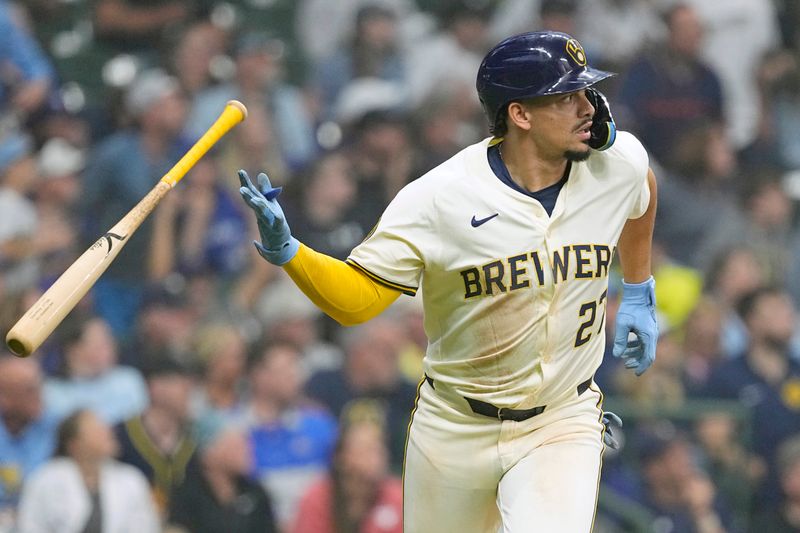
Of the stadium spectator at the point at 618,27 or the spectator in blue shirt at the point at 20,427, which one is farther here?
the stadium spectator at the point at 618,27

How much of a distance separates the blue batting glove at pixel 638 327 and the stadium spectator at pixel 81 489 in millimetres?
3120

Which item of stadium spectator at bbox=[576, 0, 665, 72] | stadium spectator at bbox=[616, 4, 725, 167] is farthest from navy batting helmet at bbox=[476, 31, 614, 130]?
stadium spectator at bbox=[576, 0, 665, 72]

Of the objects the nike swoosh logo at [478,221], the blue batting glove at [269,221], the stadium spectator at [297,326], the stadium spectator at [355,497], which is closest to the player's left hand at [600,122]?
the nike swoosh logo at [478,221]

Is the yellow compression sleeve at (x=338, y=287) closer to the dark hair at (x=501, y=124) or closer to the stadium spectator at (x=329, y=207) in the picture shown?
the dark hair at (x=501, y=124)

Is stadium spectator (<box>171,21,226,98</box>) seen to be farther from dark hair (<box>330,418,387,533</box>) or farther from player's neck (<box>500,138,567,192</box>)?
player's neck (<box>500,138,567,192</box>)

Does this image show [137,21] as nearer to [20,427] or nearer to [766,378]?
[20,427]

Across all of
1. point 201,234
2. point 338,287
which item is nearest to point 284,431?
point 201,234

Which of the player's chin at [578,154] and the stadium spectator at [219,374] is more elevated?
the player's chin at [578,154]

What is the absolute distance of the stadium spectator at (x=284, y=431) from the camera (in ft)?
22.9

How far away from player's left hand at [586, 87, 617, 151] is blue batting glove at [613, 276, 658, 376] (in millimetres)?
651

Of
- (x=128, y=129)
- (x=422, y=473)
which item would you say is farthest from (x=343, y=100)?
(x=422, y=473)

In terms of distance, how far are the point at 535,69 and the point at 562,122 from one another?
195 millimetres

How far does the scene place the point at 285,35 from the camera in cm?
845

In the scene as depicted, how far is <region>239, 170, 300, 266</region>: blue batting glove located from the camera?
382 cm
